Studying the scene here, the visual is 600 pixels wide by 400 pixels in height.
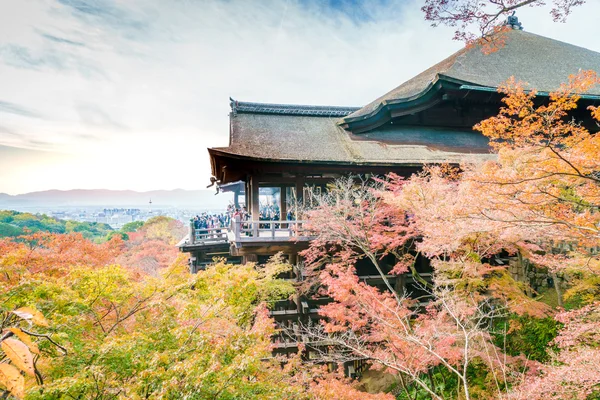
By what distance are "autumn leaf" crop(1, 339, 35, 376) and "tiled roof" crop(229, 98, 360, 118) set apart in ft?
40.8

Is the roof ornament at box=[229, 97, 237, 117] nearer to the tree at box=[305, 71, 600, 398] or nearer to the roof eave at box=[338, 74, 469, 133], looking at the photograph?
the roof eave at box=[338, 74, 469, 133]

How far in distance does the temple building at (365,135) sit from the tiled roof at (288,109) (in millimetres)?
44

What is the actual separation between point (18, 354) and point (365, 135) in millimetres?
11662

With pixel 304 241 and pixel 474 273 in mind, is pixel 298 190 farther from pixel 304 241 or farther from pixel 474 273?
pixel 474 273

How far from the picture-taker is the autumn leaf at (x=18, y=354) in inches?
32.6

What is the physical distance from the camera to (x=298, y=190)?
32.2ft

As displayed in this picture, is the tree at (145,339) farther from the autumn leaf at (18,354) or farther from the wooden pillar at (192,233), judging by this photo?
the wooden pillar at (192,233)

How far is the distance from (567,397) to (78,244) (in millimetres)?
13918

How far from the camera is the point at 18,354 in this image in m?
0.85

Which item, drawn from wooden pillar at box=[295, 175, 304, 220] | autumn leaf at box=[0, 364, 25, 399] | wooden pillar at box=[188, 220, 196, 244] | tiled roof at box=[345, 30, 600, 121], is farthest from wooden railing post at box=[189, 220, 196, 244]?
autumn leaf at box=[0, 364, 25, 399]

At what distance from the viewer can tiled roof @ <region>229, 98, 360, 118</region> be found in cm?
1272

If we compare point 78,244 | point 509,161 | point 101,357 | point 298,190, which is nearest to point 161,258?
point 78,244

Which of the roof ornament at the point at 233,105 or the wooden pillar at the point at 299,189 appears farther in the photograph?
the roof ornament at the point at 233,105

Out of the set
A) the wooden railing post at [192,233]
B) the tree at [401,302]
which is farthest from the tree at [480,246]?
the wooden railing post at [192,233]
